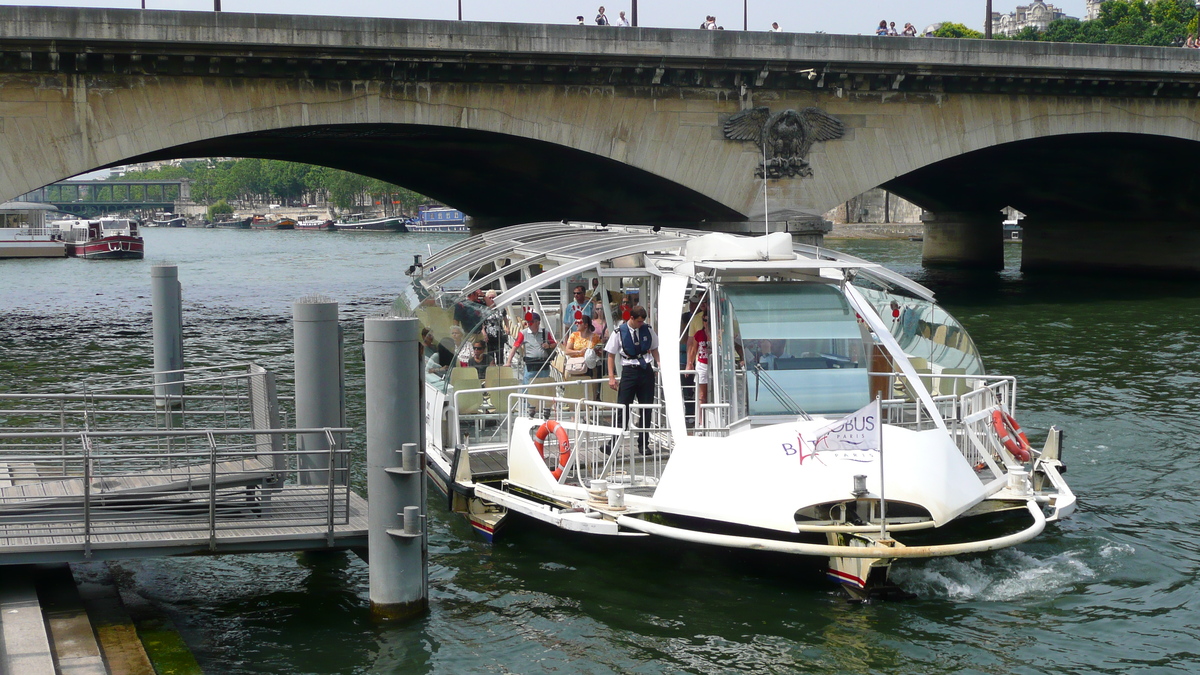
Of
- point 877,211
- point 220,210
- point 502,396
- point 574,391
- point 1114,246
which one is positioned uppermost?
point 220,210

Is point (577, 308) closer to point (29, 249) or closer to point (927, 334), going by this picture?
point (927, 334)

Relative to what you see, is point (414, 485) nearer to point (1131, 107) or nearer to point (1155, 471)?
point (1155, 471)

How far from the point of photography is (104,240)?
7025 centimetres

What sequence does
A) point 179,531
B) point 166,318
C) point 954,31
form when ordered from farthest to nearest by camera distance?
point 954,31, point 166,318, point 179,531

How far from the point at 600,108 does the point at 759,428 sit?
69.4 ft

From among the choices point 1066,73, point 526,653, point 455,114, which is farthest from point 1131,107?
point 526,653

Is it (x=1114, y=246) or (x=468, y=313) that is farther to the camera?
(x=1114, y=246)

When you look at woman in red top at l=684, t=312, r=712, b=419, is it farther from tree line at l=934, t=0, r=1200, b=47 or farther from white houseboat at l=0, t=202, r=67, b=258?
tree line at l=934, t=0, r=1200, b=47

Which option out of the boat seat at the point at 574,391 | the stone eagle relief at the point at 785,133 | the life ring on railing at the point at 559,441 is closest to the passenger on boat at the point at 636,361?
the life ring on railing at the point at 559,441

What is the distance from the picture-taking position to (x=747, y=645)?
10320mm

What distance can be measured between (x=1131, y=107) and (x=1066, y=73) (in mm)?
3229

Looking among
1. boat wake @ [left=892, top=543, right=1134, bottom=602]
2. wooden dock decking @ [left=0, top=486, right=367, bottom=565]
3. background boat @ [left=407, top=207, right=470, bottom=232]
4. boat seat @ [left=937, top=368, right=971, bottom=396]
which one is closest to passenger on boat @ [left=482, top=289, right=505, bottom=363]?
wooden dock decking @ [left=0, top=486, right=367, bottom=565]

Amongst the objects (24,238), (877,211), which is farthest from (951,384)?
(877,211)

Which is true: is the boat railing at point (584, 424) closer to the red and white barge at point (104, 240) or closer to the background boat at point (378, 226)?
the red and white barge at point (104, 240)
